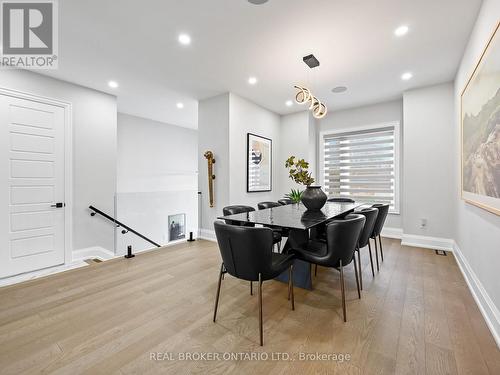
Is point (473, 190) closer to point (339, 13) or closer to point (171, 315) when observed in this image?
point (339, 13)

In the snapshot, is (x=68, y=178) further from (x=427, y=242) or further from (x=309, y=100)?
(x=427, y=242)

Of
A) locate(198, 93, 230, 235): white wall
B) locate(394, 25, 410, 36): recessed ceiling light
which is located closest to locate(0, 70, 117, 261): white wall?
locate(198, 93, 230, 235): white wall

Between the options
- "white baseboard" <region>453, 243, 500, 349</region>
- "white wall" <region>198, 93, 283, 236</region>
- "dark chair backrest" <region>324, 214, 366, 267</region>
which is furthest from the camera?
"white wall" <region>198, 93, 283, 236</region>

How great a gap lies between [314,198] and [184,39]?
2419 mm

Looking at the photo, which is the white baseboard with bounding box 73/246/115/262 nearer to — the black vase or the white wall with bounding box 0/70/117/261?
the white wall with bounding box 0/70/117/261

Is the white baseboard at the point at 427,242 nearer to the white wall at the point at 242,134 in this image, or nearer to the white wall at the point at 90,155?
the white wall at the point at 242,134

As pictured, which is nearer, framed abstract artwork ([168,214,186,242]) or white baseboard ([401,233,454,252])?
white baseboard ([401,233,454,252])

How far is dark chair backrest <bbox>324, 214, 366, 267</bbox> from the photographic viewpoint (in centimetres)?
183

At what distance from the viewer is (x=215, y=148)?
442 centimetres

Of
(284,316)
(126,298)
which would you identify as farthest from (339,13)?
(126,298)

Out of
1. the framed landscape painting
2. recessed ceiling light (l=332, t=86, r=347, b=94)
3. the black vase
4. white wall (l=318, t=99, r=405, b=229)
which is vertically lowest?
the black vase

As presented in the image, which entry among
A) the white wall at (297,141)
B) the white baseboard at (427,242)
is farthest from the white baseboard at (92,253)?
the white baseboard at (427,242)

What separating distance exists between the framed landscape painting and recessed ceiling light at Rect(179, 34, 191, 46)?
2.79 metres

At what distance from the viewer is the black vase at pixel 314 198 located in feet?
8.88
